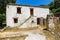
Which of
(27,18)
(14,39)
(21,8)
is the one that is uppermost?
(21,8)

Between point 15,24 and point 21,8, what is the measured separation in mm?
4121

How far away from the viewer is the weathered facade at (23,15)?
38.7 m

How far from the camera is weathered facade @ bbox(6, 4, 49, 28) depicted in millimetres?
38688

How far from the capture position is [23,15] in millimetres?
39969

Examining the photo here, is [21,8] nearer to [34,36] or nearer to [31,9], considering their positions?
[31,9]

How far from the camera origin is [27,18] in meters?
40.0

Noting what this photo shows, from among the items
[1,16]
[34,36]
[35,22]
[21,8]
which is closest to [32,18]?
[35,22]

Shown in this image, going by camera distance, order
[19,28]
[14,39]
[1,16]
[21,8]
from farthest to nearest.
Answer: [1,16] → [21,8] → [19,28] → [14,39]

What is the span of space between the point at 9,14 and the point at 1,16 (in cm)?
1244

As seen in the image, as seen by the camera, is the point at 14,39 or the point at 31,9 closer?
the point at 14,39

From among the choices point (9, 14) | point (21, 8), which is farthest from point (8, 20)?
point (21, 8)

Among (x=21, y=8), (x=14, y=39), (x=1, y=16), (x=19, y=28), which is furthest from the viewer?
(x=1, y=16)

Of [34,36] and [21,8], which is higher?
[21,8]

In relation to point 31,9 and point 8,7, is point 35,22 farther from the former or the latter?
point 8,7
